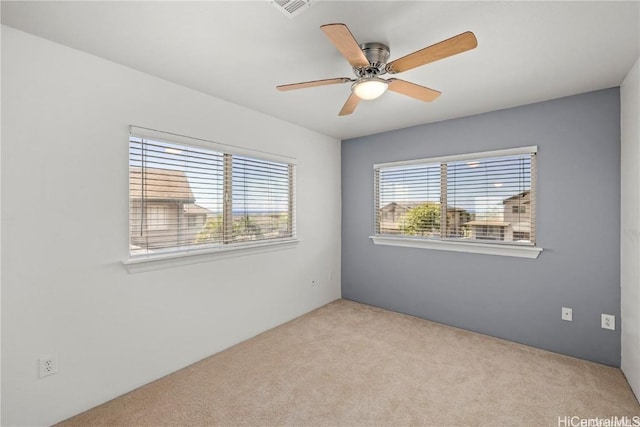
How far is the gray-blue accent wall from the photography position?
2594 millimetres

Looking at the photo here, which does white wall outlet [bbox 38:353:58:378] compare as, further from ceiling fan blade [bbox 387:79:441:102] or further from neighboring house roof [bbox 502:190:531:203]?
neighboring house roof [bbox 502:190:531:203]

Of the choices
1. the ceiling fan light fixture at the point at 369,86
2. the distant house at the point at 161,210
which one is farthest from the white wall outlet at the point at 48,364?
the ceiling fan light fixture at the point at 369,86

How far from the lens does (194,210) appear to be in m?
2.69

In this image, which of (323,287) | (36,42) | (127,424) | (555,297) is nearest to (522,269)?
(555,297)

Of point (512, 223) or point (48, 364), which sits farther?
point (512, 223)

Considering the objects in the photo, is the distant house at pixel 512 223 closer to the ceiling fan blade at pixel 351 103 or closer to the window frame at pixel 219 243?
the ceiling fan blade at pixel 351 103

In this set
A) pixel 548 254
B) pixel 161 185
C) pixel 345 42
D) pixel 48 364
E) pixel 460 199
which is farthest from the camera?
pixel 460 199

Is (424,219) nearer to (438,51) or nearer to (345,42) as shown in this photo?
(438,51)

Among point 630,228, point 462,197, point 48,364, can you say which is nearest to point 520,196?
point 462,197

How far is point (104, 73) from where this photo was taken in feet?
6.90

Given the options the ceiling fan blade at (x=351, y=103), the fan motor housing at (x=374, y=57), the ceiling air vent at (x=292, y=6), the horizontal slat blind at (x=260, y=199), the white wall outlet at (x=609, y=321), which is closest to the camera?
the ceiling air vent at (x=292, y=6)

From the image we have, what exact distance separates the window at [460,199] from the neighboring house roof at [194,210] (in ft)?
7.36

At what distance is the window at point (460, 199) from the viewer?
303cm

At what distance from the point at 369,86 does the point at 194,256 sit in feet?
6.52
